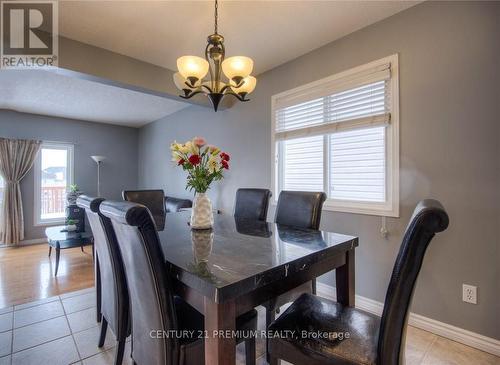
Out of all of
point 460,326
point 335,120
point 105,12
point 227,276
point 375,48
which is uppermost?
point 105,12

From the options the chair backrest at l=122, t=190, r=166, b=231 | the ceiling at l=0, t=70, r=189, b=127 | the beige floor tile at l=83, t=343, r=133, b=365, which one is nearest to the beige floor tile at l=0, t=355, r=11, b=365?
the beige floor tile at l=83, t=343, r=133, b=365

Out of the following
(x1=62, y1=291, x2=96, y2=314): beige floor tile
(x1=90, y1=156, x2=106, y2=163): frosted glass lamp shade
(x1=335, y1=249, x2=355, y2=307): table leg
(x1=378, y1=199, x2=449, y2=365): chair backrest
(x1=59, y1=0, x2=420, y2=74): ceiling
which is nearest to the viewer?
(x1=378, y1=199, x2=449, y2=365): chair backrest

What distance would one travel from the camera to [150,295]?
3.43 feet

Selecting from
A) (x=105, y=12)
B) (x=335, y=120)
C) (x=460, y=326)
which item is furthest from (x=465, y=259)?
(x=105, y=12)

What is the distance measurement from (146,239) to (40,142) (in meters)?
5.45

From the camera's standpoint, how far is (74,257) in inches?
156

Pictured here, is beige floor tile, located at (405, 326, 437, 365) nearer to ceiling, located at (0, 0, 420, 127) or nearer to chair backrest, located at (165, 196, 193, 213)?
ceiling, located at (0, 0, 420, 127)

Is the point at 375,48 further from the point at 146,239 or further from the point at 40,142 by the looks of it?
the point at 40,142

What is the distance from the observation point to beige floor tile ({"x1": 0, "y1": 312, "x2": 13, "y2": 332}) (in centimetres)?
203

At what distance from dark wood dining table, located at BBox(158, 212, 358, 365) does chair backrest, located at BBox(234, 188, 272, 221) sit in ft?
1.70

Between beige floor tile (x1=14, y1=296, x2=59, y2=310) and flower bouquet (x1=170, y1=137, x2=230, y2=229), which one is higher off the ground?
flower bouquet (x1=170, y1=137, x2=230, y2=229)

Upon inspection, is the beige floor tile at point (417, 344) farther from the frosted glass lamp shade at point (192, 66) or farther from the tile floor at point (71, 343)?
the frosted glass lamp shade at point (192, 66)

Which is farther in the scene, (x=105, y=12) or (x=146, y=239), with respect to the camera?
(x=105, y=12)

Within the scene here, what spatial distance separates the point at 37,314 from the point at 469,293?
3.42m
